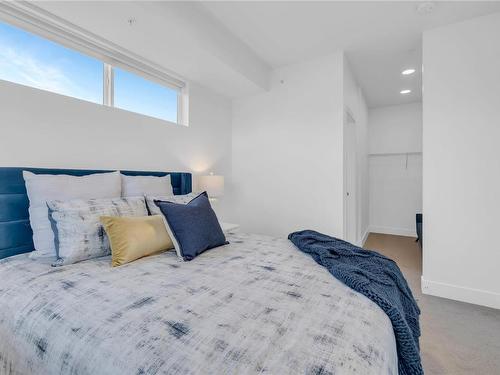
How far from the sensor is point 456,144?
8.03ft

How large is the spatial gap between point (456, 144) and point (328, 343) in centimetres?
262

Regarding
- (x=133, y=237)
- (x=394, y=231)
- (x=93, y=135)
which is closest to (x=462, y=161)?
(x=133, y=237)

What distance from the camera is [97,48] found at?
2.26 m

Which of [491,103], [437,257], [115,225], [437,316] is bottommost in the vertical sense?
[437,316]

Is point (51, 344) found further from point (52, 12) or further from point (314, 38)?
point (314, 38)

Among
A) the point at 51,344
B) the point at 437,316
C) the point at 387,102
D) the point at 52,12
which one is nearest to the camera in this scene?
the point at 51,344

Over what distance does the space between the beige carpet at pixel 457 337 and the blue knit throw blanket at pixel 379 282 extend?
621 millimetres

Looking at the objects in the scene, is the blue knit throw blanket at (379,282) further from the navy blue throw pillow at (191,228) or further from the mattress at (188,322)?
the navy blue throw pillow at (191,228)

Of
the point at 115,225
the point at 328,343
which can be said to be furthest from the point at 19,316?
the point at 328,343

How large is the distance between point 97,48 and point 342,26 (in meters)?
2.40

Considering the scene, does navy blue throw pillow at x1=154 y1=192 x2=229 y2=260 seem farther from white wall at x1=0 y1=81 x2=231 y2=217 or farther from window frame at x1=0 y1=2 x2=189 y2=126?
window frame at x1=0 y1=2 x2=189 y2=126

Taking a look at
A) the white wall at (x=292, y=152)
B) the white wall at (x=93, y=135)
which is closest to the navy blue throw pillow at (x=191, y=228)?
the white wall at (x=93, y=135)

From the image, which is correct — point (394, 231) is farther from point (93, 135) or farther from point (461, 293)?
point (93, 135)

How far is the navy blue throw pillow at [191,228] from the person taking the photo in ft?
5.33
